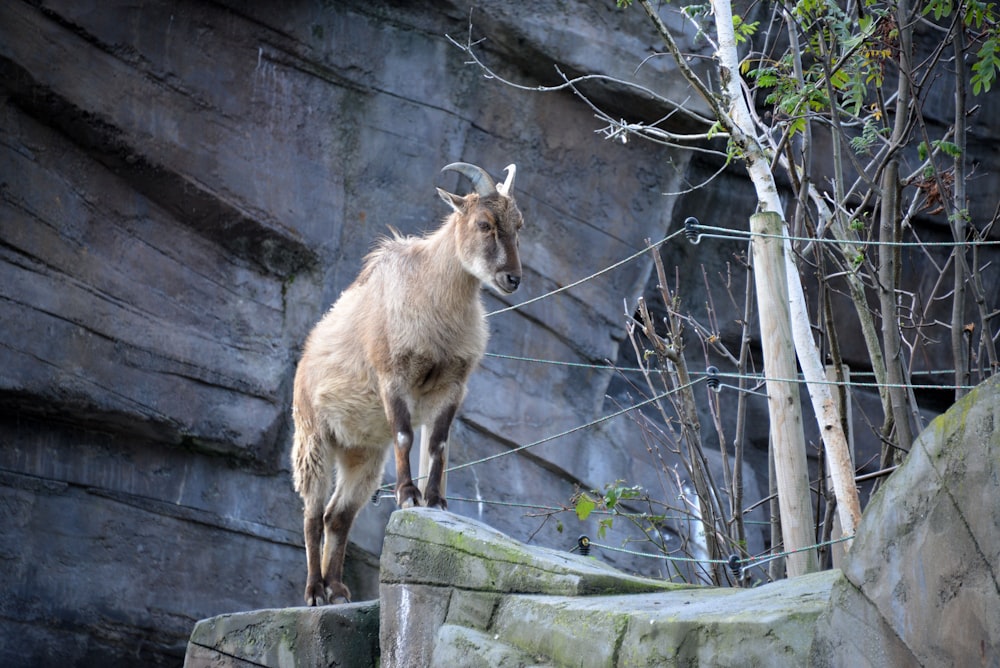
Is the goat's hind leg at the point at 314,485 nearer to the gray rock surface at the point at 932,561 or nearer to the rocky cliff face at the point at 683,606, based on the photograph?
the rocky cliff face at the point at 683,606

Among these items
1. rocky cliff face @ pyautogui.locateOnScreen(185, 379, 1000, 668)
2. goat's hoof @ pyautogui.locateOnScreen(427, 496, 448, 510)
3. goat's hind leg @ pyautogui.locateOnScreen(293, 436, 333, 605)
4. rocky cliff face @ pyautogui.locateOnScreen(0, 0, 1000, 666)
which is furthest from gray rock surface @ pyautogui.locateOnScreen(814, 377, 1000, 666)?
rocky cliff face @ pyautogui.locateOnScreen(0, 0, 1000, 666)

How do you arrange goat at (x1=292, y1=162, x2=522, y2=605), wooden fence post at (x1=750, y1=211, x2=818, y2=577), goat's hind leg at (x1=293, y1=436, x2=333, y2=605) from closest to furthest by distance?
1. wooden fence post at (x1=750, y1=211, x2=818, y2=577)
2. goat at (x1=292, y1=162, x2=522, y2=605)
3. goat's hind leg at (x1=293, y1=436, x2=333, y2=605)

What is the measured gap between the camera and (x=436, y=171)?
983cm

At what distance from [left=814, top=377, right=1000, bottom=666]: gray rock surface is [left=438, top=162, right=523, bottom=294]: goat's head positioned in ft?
9.49

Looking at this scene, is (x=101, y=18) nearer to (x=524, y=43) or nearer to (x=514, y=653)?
(x=524, y=43)

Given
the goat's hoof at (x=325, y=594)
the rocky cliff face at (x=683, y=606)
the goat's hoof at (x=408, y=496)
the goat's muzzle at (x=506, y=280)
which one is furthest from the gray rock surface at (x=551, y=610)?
the goat's muzzle at (x=506, y=280)

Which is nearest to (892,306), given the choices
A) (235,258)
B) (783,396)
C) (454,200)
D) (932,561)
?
(783,396)

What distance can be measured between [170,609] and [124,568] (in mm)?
457

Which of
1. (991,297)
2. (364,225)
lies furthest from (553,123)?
(991,297)

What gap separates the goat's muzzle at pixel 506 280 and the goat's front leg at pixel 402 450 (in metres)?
0.78

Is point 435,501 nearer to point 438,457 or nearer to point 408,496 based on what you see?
point 408,496

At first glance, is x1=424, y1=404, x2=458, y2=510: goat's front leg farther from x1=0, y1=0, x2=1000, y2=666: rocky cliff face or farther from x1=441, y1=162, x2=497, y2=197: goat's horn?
x1=0, y1=0, x2=1000, y2=666: rocky cliff face

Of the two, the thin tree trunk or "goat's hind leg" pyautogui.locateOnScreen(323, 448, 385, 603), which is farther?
"goat's hind leg" pyautogui.locateOnScreen(323, 448, 385, 603)

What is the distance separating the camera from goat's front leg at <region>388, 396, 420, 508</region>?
5.72 m
